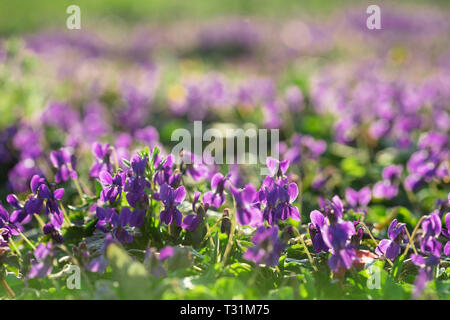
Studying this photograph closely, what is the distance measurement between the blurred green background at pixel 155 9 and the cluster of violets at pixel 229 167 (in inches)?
304

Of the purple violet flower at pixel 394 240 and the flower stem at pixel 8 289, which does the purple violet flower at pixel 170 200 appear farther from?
the purple violet flower at pixel 394 240

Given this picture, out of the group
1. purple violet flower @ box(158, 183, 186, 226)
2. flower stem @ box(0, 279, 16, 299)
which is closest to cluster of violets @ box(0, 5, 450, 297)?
purple violet flower @ box(158, 183, 186, 226)

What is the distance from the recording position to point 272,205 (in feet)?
7.04

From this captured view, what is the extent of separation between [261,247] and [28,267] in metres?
0.89

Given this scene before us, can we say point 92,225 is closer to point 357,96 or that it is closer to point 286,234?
point 286,234

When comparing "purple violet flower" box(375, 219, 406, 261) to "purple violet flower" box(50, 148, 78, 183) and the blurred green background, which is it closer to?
"purple violet flower" box(50, 148, 78, 183)

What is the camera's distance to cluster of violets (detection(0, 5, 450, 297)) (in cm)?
211

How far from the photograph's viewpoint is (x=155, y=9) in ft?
64.8

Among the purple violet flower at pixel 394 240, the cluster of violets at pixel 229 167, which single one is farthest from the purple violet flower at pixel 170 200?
the purple violet flower at pixel 394 240

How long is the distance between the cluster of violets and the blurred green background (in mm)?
7727

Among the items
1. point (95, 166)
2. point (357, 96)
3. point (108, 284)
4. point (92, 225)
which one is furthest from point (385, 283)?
point (357, 96)

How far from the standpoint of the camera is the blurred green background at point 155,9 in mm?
17359

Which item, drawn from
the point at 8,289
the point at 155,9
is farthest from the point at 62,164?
the point at 155,9

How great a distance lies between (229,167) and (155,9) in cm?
1742
